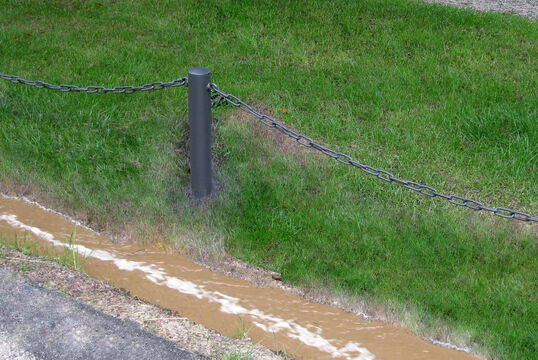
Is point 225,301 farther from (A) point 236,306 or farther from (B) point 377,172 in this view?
(B) point 377,172

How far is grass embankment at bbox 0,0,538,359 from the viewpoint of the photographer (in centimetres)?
391

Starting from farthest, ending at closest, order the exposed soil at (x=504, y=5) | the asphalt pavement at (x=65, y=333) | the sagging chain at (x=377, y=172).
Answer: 1. the exposed soil at (x=504, y=5)
2. the sagging chain at (x=377, y=172)
3. the asphalt pavement at (x=65, y=333)

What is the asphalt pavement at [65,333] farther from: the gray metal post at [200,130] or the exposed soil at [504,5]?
the exposed soil at [504,5]

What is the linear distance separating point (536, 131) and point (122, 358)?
374cm

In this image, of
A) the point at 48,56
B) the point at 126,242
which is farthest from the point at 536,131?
the point at 48,56

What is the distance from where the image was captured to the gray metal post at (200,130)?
13.4 ft

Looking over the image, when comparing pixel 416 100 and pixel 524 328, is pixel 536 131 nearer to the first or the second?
pixel 416 100

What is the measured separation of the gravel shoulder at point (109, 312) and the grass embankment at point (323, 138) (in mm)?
912

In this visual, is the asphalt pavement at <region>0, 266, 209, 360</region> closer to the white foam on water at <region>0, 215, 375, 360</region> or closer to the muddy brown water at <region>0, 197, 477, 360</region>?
the muddy brown water at <region>0, 197, 477, 360</region>

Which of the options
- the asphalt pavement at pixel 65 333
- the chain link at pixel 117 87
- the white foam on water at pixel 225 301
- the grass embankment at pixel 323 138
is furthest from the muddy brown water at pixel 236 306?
the chain link at pixel 117 87

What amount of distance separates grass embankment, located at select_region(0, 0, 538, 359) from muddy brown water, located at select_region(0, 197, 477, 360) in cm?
19

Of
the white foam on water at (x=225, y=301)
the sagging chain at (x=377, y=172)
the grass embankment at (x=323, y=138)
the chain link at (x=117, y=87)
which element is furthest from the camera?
the chain link at (x=117, y=87)

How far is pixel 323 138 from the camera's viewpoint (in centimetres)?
518

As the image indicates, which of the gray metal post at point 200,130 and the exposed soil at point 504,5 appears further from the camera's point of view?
the exposed soil at point 504,5
